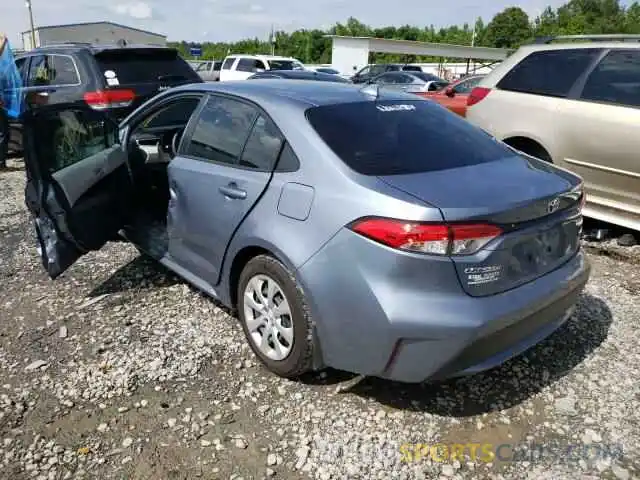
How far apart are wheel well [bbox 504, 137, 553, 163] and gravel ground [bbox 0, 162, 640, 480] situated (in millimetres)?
1919

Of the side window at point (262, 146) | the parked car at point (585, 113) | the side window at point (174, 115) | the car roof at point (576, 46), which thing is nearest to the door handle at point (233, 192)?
the side window at point (262, 146)

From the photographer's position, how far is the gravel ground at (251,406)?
97.3 inches

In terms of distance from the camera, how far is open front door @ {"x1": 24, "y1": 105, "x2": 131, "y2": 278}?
3637 mm

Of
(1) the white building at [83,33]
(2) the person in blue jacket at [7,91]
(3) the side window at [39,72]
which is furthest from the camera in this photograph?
(1) the white building at [83,33]

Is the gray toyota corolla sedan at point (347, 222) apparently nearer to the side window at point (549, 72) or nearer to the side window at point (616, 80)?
the side window at point (616, 80)

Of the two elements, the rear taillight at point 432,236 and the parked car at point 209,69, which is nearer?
the rear taillight at point 432,236

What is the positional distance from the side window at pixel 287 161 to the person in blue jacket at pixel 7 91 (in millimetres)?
7017

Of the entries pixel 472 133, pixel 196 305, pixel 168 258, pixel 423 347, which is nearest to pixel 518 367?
pixel 423 347

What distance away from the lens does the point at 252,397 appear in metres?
2.91

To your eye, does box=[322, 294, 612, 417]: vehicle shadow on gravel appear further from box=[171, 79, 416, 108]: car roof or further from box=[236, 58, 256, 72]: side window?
box=[236, 58, 256, 72]: side window

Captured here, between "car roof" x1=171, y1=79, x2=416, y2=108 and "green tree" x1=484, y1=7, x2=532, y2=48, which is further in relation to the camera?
"green tree" x1=484, y1=7, x2=532, y2=48

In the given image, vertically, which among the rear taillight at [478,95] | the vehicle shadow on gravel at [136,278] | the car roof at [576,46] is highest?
the car roof at [576,46]

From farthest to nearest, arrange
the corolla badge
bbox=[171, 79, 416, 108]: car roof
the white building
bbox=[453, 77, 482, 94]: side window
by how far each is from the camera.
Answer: the white building, bbox=[453, 77, 482, 94]: side window, bbox=[171, 79, 416, 108]: car roof, the corolla badge

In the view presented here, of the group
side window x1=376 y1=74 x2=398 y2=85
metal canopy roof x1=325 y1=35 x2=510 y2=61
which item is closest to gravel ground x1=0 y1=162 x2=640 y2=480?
side window x1=376 y1=74 x2=398 y2=85
